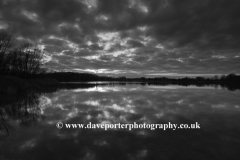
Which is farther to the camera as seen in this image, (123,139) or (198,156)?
(123,139)

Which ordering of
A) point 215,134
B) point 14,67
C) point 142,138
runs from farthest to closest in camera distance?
1. point 14,67
2. point 215,134
3. point 142,138

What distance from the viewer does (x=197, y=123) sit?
7.93 metres

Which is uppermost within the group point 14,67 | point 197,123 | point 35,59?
point 35,59

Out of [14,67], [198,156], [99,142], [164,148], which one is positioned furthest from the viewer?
[14,67]

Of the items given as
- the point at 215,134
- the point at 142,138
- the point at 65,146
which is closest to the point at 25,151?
the point at 65,146

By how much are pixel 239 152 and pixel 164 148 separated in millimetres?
2734

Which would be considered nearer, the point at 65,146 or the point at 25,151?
the point at 25,151

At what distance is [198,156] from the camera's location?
429 cm

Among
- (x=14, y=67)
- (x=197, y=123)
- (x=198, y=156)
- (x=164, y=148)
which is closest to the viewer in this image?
(x=198, y=156)

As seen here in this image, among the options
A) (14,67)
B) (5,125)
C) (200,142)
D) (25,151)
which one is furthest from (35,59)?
(200,142)

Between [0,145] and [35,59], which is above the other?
[35,59]

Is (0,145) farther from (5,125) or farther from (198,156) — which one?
(198,156)

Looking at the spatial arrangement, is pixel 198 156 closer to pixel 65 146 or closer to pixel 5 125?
pixel 65 146

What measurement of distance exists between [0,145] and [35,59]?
6161 cm
